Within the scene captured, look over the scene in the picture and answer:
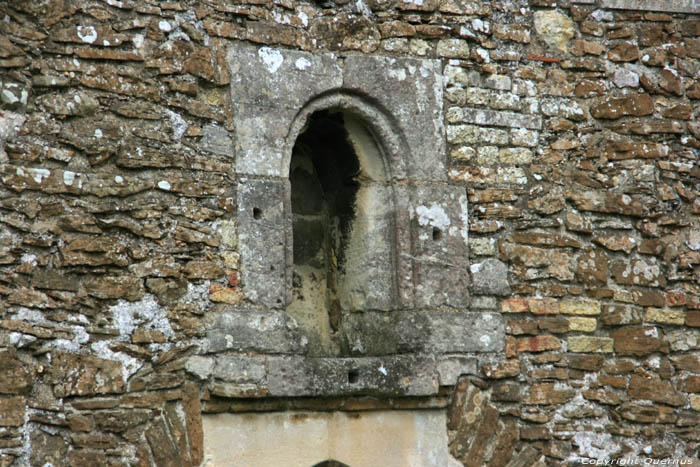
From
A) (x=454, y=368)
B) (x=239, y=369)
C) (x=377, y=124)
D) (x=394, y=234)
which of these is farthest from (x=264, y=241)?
(x=454, y=368)

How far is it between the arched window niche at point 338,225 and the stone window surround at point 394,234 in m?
0.07

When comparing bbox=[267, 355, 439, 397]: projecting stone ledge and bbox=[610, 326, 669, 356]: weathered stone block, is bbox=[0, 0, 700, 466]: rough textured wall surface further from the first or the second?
bbox=[267, 355, 439, 397]: projecting stone ledge

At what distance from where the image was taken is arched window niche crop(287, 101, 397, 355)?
17.6 feet

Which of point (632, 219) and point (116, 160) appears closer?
point (116, 160)

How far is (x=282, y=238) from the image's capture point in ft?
16.5

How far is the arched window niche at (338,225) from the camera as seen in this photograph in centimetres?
536

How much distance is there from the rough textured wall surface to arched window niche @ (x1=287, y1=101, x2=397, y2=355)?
44cm

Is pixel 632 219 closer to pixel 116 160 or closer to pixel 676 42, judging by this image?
pixel 676 42

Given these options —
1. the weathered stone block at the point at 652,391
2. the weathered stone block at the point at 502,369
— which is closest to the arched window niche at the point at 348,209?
the weathered stone block at the point at 502,369

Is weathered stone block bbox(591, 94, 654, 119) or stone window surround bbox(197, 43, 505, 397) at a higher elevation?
weathered stone block bbox(591, 94, 654, 119)

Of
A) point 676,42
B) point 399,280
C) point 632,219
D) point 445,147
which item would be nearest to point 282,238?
point 399,280

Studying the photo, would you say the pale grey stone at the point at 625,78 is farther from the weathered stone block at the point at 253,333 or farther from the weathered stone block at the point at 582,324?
the weathered stone block at the point at 253,333

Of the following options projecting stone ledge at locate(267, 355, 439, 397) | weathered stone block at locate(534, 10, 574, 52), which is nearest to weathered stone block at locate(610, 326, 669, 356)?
projecting stone ledge at locate(267, 355, 439, 397)

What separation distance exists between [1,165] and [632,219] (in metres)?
3.48
